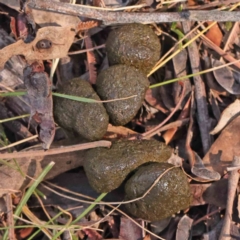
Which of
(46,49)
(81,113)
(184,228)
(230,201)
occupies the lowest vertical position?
(184,228)

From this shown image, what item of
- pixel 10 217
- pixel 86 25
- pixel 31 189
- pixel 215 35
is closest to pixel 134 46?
pixel 86 25

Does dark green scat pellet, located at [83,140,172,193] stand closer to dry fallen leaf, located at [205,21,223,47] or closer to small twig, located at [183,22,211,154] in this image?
small twig, located at [183,22,211,154]

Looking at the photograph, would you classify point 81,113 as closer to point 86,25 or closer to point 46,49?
point 46,49

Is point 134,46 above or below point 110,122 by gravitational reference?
above

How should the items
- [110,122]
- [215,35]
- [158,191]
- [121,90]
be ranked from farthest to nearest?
[215,35], [110,122], [121,90], [158,191]

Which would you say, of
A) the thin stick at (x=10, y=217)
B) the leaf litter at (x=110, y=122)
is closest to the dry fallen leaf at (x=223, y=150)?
the leaf litter at (x=110, y=122)

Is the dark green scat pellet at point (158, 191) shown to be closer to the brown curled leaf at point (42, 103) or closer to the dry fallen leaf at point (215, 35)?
the brown curled leaf at point (42, 103)

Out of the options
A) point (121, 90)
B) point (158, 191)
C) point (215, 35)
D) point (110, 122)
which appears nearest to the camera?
point (158, 191)
